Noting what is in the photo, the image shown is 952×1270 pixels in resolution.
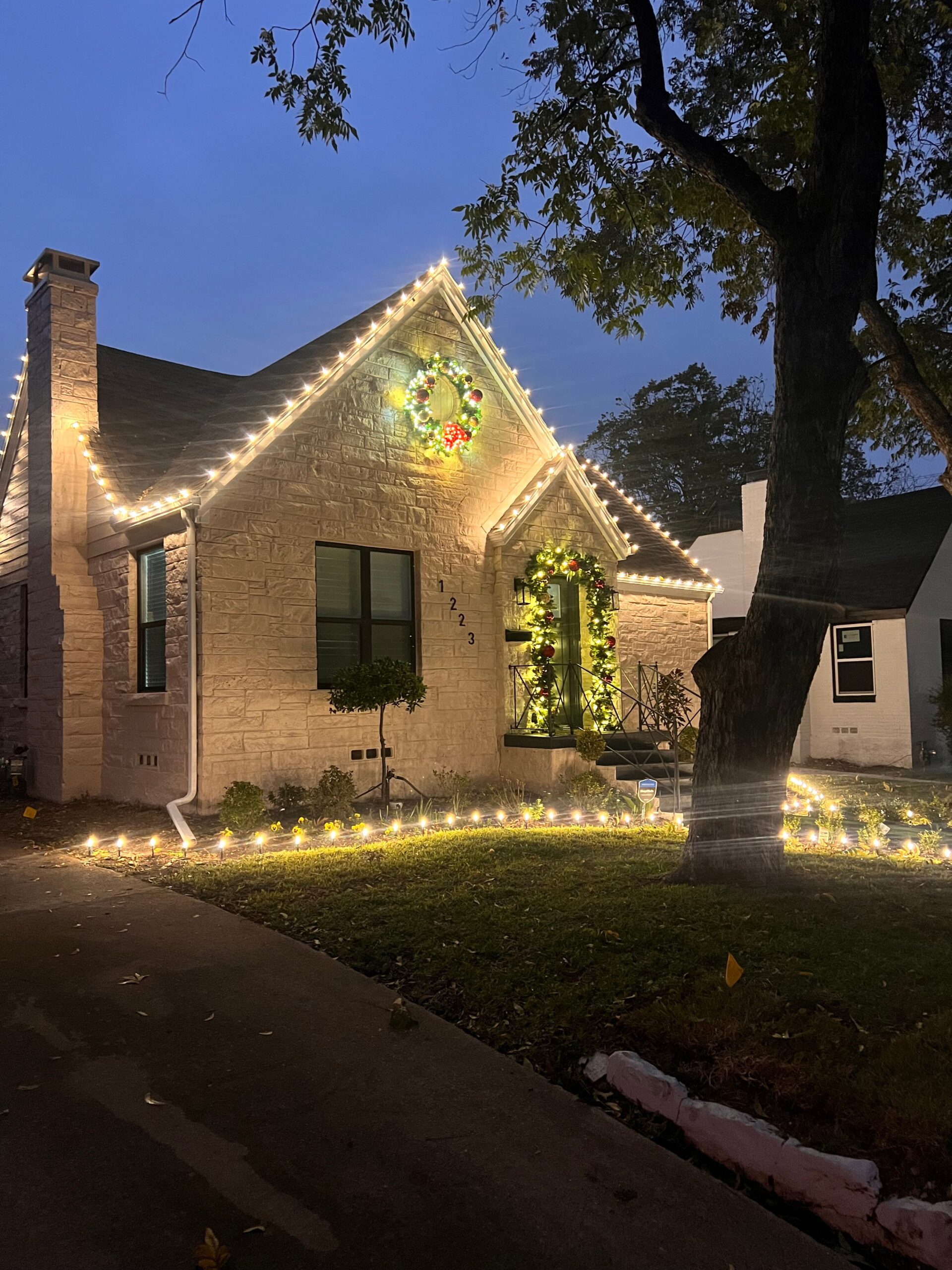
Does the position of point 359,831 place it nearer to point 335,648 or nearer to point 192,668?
point 192,668

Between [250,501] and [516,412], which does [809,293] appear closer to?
[250,501]

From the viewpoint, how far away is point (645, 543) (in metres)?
17.6

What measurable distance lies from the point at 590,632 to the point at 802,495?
25.2 feet

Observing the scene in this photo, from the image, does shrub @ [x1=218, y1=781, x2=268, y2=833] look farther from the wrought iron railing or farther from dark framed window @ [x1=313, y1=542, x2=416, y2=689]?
the wrought iron railing

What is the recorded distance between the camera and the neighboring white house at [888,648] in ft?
59.0

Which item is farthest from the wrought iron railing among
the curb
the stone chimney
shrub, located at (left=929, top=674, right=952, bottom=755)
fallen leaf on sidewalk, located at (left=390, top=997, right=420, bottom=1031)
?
the curb

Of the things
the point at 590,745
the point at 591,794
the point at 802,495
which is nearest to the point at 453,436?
the point at 590,745

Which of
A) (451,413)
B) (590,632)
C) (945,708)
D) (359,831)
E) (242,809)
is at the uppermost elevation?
(451,413)

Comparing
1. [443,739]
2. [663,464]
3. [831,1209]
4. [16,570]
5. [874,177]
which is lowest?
[831,1209]

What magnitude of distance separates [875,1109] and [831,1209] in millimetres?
543

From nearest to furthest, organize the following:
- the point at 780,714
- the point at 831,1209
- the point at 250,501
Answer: the point at 831,1209 → the point at 780,714 → the point at 250,501

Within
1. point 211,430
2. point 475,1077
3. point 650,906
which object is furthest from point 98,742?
point 475,1077

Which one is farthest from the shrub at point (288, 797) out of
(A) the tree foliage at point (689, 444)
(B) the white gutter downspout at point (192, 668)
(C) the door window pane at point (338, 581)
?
(A) the tree foliage at point (689, 444)

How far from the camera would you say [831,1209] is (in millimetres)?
2971
